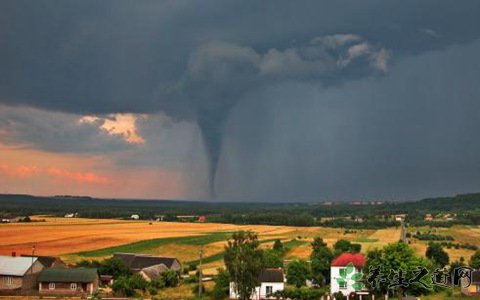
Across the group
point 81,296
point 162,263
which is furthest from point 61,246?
point 81,296

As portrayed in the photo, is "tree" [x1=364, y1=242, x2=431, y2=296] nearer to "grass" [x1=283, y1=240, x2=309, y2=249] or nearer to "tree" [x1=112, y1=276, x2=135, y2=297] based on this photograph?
"tree" [x1=112, y1=276, x2=135, y2=297]

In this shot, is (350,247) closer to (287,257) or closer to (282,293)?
(287,257)

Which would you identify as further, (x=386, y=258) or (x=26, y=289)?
(x=26, y=289)

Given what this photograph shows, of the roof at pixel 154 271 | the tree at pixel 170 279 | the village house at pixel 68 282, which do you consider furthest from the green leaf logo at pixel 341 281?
the village house at pixel 68 282

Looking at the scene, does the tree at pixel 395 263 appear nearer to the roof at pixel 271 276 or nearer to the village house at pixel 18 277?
the roof at pixel 271 276

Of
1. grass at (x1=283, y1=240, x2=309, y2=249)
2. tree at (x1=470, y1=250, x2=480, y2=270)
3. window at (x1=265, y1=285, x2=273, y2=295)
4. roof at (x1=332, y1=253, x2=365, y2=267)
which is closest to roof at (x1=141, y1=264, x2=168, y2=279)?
window at (x1=265, y1=285, x2=273, y2=295)

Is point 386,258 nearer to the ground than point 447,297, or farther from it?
farther from it
